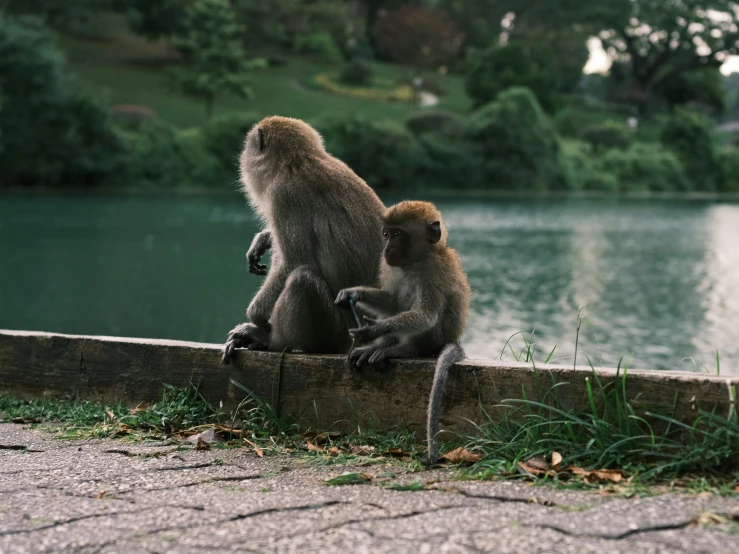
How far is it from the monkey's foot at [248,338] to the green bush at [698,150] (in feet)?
214

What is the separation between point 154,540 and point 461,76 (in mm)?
82202

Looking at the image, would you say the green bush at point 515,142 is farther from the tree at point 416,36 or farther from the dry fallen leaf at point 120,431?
the dry fallen leaf at point 120,431

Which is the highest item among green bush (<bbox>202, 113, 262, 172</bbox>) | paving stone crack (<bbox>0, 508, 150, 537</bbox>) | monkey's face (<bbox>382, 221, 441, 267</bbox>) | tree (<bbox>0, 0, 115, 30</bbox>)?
tree (<bbox>0, 0, 115, 30</bbox>)

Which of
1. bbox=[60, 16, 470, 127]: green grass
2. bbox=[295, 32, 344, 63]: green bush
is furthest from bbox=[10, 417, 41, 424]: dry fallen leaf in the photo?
bbox=[295, 32, 344, 63]: green bush

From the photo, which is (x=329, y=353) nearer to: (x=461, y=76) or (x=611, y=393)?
(x=611, y=393)

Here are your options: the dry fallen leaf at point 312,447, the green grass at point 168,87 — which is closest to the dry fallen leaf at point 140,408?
the dry fallen leaf at point 312,447

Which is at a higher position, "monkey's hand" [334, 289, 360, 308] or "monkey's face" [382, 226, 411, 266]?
"monkey's face" [382, 226, 411, 266]

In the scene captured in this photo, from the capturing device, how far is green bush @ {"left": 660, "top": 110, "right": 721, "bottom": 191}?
6619 centimetres

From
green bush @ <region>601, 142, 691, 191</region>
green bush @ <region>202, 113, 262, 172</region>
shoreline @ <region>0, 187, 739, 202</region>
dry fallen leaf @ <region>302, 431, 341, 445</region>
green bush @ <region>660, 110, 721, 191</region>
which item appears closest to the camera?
dry fallen leaf @ <region>302, 431, 341, 445</region>

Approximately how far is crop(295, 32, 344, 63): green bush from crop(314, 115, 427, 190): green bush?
24.1m

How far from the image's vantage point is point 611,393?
149 inches

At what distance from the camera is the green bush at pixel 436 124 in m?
55.9

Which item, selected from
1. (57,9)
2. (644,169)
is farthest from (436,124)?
(57,9)

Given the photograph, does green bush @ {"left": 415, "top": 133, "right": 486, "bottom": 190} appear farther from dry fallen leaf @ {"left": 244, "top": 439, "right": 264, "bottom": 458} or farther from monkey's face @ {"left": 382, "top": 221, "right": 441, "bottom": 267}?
dry fallen leaf @ {"left": 244, "top": 439, "right": 264, "bottom": 458}
